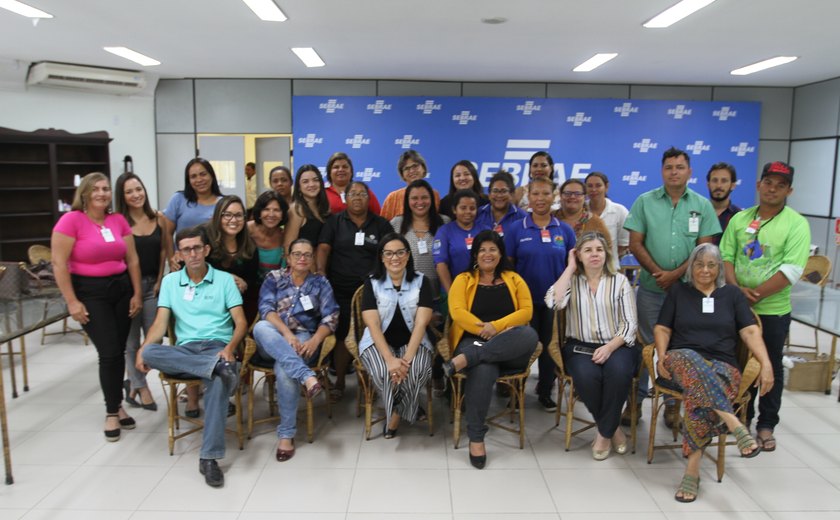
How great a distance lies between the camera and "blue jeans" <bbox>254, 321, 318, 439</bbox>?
3105 mm

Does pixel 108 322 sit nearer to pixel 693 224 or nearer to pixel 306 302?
pixel 306 302

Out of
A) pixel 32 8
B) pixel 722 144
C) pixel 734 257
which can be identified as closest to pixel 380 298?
pixel 734 257

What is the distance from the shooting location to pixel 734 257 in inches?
130

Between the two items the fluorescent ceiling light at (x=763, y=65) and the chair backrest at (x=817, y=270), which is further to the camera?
the fluorescent ceiling light at (x=763, y=65)

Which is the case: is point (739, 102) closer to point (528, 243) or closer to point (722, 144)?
point (722, 144)

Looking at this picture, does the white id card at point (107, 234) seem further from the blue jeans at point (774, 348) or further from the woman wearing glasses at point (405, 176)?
the blue jeans at point (774, 348)

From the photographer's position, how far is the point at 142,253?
142 inches

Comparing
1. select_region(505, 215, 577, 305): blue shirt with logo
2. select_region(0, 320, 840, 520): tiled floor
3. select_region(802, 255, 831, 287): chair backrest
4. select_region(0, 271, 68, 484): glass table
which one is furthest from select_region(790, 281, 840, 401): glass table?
select_region(0, 271, 68, 484): glass table

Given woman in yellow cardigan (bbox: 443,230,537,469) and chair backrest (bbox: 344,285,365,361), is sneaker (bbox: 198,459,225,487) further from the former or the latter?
woman in yellow cardigan (bbox: 443,230,537,469)

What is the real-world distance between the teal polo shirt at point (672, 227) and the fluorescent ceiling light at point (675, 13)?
6.01 ft

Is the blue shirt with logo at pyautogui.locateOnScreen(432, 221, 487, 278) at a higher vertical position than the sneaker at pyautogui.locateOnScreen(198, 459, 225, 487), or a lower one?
higher

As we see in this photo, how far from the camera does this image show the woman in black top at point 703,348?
2760mm

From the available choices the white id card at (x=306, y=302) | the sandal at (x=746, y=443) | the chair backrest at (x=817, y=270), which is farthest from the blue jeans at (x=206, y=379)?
the chair backrest at (x=817, y=270)

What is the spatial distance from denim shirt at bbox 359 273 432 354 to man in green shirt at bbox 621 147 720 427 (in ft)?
4.61
